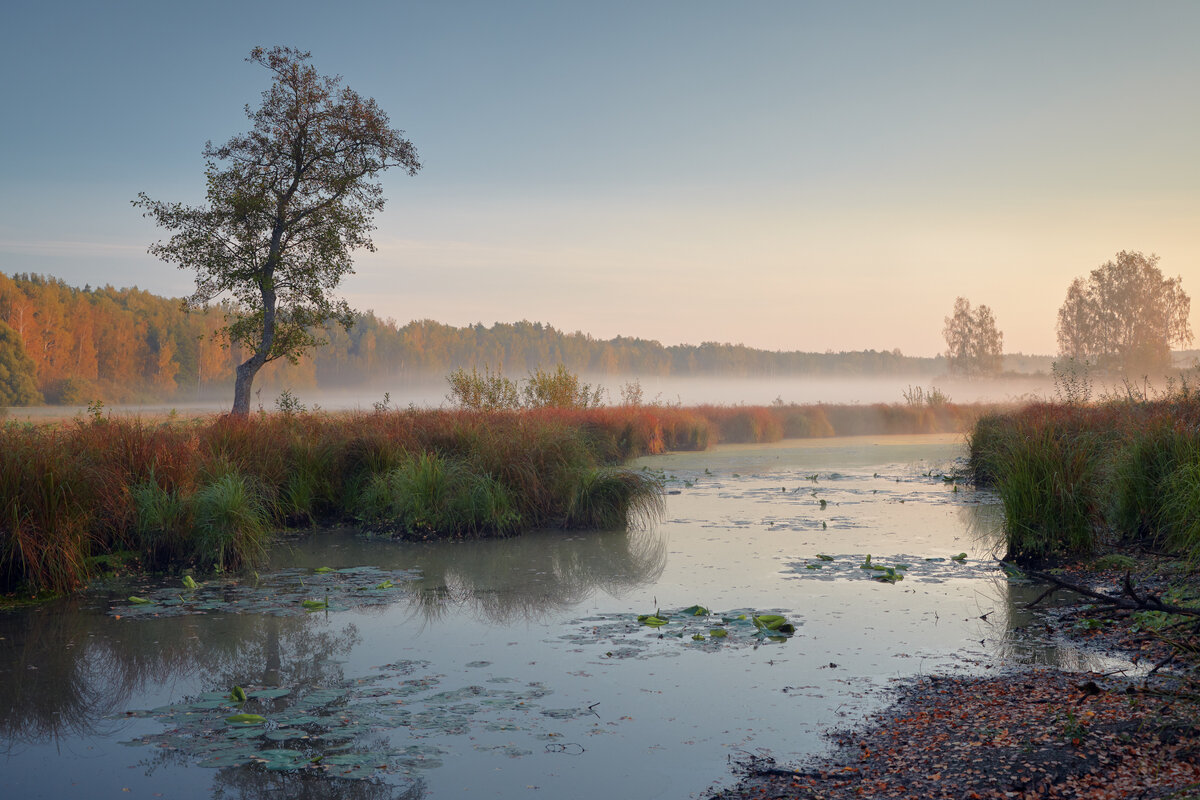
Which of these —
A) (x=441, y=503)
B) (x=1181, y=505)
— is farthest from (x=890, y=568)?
(x=441, y=503)

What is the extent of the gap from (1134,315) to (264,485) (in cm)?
6447

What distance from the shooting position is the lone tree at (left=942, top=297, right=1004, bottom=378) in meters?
68.9

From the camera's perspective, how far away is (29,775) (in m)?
3.86

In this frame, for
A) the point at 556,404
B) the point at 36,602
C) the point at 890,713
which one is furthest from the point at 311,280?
the point at 890,713

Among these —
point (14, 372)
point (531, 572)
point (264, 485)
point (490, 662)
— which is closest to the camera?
point (490, 662)

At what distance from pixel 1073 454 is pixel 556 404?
683 inches

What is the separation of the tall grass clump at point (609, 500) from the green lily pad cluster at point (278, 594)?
310 centimetres

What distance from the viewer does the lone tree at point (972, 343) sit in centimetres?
6888

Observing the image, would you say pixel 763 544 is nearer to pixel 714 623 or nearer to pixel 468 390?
pixel 714 623

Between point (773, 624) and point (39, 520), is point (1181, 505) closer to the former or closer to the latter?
point (773, 624)

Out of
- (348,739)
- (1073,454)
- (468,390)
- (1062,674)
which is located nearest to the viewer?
(348,739)

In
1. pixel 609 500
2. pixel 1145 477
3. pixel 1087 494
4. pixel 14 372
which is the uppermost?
pixel 14 372


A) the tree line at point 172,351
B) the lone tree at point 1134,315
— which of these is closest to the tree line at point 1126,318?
the lone tree at point 1134,315

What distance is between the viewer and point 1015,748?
365 cm
